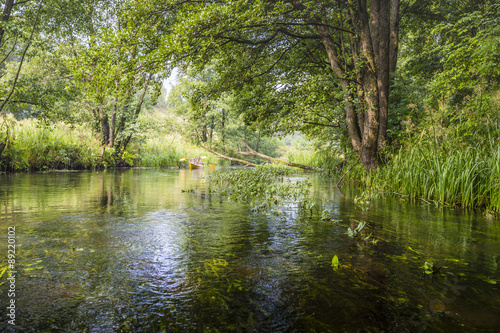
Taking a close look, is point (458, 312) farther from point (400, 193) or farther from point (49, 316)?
point (400, 193)

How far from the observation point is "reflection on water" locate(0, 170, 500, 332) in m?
1.58

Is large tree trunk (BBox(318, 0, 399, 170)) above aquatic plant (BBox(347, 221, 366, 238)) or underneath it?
above

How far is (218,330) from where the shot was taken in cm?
149

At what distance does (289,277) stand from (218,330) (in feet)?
2.61

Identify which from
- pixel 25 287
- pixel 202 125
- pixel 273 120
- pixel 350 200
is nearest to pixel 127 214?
pixel 25 287

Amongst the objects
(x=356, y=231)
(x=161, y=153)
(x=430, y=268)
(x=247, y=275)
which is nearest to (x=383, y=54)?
(x=356, y=231)

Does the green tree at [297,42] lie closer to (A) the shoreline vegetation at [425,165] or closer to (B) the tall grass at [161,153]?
(A) the shoreline vegetation at [425,165]

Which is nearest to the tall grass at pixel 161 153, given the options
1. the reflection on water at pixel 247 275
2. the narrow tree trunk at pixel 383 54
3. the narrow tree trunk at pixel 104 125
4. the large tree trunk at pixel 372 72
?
the narrow tree trunk at pixel 104 125

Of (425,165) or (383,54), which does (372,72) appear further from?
(425,165)

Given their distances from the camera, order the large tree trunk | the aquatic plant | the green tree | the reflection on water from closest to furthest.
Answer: the reflection on water → the aquatic plant → the green tree → the large tree trunk

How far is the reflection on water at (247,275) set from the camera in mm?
1578

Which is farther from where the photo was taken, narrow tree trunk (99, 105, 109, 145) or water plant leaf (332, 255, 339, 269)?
narrow tree trunk (99, 105, 109, 145)

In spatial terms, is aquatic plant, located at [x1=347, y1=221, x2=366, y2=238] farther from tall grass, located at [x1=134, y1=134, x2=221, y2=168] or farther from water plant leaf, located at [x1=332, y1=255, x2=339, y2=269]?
tall grass, located at [x1=134, y1=134, x2=221, y2=168]

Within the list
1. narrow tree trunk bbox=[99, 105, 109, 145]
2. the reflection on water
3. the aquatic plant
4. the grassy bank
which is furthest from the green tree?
narrow tree trunk bbox=[99, 105, 109, 145]
